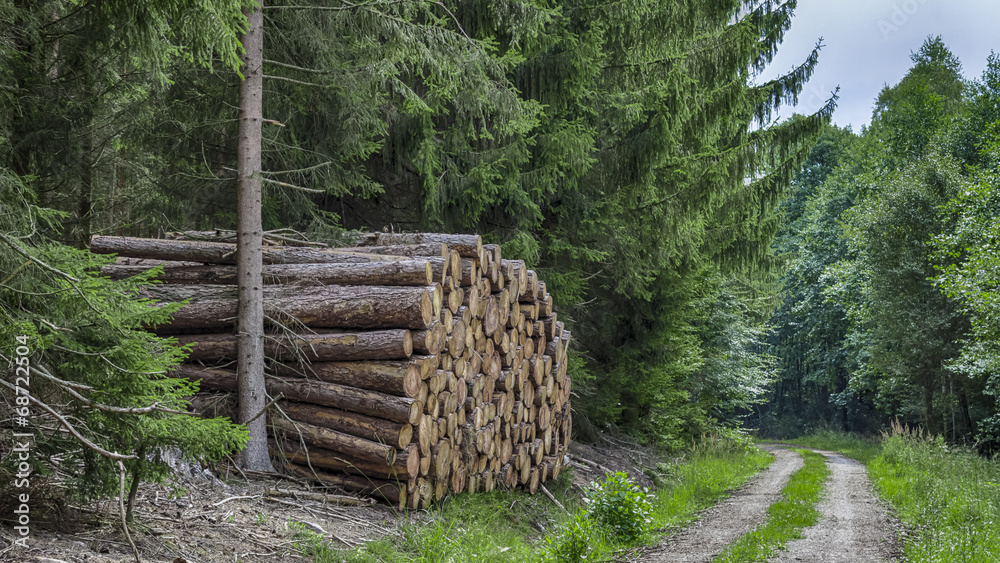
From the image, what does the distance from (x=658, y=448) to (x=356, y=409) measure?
11458mm

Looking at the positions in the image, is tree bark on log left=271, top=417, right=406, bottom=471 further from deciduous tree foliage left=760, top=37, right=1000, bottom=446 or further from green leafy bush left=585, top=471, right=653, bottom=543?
deciduous tree foliage left=760, top=37, right=1000, bottom=446

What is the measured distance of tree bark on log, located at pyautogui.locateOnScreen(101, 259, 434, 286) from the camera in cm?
657

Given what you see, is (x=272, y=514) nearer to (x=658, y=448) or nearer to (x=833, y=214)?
(x=658, y=448)

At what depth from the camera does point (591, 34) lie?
1039 cm

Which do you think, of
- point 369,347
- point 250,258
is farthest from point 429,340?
point 250,258

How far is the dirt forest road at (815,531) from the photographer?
6.91 m

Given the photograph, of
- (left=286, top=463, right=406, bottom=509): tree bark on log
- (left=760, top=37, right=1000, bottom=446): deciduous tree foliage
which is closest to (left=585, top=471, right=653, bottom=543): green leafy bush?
(left=286, top=463, right=406, bottom=509): tree bark on log

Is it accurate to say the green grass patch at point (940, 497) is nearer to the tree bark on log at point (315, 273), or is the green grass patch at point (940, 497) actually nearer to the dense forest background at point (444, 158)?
the dense forest background at point (444, 158)

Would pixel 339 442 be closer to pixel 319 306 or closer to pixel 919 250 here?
pixel 319 306

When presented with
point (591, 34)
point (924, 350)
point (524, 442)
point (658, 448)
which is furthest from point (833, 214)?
point (524, 442)

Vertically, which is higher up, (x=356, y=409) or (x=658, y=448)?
(x=356, y=409)

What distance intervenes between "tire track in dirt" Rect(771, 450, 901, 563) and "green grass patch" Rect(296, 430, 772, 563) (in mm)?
1558

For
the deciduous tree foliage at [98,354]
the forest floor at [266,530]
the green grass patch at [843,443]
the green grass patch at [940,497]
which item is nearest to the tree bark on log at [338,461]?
the forest floor at [266,530]

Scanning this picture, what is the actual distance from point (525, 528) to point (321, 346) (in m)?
2.96
